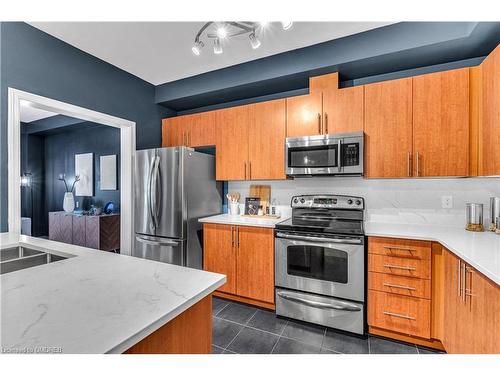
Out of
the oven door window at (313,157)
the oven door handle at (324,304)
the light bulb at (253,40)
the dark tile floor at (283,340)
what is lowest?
the dark tile floor at (283,340)

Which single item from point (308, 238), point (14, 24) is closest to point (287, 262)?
point (308, 238)

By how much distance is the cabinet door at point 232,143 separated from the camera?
282 cm

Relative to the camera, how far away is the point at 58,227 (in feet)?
15.4

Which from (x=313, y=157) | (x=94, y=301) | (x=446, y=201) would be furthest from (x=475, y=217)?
(x=94, y=301)

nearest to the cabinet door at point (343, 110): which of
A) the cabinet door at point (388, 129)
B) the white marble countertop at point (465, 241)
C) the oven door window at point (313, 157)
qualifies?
the cabinet door at point (388, 129)

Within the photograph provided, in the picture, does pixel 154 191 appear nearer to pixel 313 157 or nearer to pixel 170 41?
pixel 170 41

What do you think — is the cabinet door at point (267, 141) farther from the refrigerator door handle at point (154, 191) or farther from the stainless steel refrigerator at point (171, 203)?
the refrigerator door handle at point (154, 191)

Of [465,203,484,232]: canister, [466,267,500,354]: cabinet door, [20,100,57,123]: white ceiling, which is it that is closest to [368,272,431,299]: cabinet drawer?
[466,267,500,354]: cabinet door

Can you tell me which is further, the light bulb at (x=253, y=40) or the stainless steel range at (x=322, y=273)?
the stainless steel range at (x=322, y=273)

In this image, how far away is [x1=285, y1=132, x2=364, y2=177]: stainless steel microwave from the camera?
2248mm

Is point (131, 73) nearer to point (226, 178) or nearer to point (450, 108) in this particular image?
point (226, 178)

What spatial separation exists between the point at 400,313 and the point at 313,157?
147 centimetres

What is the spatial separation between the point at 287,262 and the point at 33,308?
1.85 meters

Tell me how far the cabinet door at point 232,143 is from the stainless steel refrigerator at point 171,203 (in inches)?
8.1
